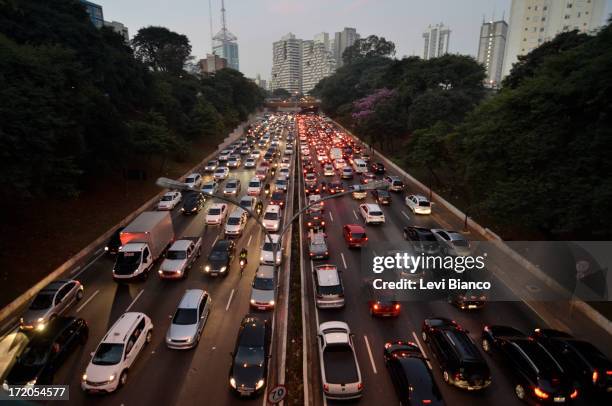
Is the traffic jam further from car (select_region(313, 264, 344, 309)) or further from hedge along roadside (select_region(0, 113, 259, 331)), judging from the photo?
hedge along roadside (select_region(0, 113, 259, 331))

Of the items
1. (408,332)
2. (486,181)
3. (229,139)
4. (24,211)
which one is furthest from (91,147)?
(229,139)

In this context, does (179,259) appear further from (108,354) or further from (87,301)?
(108,354)

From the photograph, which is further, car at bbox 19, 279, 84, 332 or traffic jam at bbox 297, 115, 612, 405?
car at bbox 19, 279, 84, 332

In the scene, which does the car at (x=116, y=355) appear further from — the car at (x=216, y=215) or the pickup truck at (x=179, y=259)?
the car at (x=216, y=215)

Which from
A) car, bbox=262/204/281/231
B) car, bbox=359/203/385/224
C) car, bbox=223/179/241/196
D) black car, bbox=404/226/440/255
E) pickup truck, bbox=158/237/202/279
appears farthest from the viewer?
car, bbox=223/179/241/196

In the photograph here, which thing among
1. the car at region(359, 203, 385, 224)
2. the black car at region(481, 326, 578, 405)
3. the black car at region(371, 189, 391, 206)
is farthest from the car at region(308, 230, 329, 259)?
the black car at region(371, 189, 391, 206)

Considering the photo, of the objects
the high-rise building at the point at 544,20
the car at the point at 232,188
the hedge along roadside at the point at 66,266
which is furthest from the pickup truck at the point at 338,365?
the high-rise building at the point at 544,20
